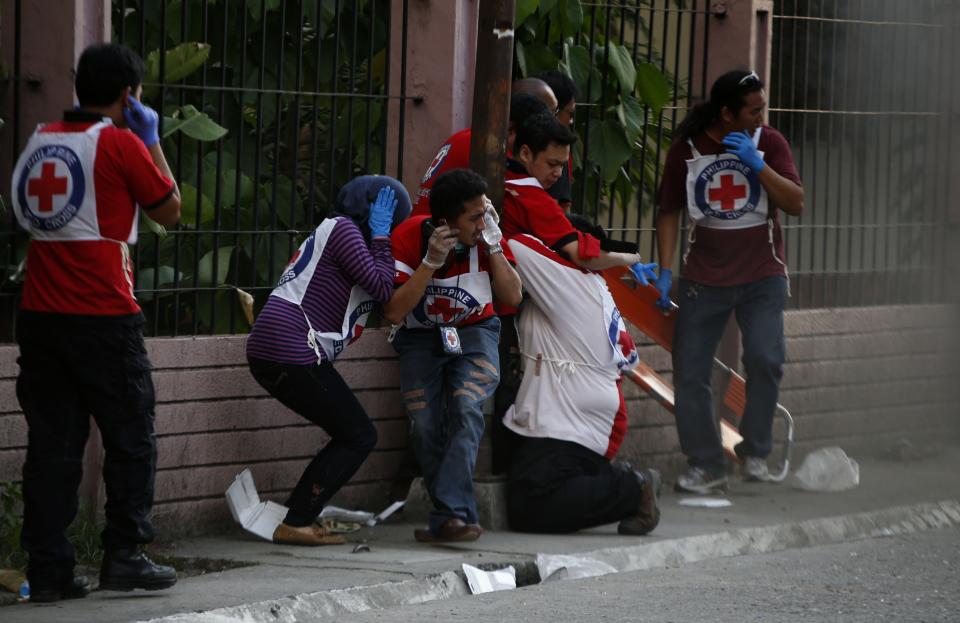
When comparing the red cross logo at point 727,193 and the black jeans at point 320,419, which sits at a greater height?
the red cross logo at point 727,193

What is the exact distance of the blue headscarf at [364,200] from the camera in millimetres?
6941

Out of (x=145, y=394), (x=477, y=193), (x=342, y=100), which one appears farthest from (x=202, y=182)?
(x=145, y=394)

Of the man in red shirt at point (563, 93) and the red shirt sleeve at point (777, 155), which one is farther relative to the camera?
the red shirt sleeve at point (777, 155)

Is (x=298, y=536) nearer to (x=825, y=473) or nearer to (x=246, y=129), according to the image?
(x=246, y=129)

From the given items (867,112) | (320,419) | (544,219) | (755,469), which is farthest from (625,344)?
(867,112)

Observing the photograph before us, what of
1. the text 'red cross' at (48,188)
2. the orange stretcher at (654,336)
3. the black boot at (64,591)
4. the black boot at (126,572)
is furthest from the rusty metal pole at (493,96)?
the black boot at (64,591)

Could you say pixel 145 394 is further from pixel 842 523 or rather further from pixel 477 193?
pixel 842 523

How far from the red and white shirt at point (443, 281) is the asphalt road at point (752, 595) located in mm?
1190

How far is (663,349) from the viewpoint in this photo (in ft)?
30.3

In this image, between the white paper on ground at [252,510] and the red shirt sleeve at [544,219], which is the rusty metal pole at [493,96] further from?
the white paper on ground at [252,510]

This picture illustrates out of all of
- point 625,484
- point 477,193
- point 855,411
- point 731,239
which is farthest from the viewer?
point 855,411

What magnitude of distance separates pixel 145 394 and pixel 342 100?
259cm

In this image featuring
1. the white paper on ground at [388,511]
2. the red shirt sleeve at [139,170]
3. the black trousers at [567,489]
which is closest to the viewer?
the red shirt sleeve at [139,170]

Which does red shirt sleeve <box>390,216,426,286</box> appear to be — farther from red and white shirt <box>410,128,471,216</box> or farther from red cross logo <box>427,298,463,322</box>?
red and white shirt <box>410,128,471,216</box>
